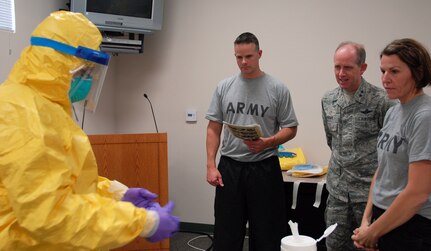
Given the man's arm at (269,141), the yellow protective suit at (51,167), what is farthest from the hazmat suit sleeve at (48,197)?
the man's arm at (269,141)

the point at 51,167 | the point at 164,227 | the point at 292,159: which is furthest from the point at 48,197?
the point at 292,159

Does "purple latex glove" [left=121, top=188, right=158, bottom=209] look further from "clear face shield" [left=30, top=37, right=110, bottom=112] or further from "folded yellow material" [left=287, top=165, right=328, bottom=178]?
"folded yellow material" [left=287, top=165, right=328, bottom=178]

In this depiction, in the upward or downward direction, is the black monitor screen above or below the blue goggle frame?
above

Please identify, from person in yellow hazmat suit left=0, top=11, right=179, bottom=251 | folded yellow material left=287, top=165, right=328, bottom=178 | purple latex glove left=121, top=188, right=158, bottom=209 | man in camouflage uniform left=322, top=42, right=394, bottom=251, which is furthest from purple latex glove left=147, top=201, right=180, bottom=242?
folded yellow material left=287, top=165, right=328, bottom=178

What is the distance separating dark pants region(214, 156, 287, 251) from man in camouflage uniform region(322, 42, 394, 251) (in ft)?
1.22

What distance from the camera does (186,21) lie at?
3398mm

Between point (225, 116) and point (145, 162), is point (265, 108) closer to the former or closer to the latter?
point (225, 116)

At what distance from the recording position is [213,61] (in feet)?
11.0

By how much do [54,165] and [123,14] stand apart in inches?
87.8

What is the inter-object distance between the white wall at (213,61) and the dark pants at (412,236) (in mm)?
1786

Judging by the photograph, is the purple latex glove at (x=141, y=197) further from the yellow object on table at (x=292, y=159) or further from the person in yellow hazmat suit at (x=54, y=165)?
the yellow object on table at (x=292, y=159)

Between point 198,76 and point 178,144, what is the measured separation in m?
0.66

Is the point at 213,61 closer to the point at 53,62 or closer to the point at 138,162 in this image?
the point at 138,162

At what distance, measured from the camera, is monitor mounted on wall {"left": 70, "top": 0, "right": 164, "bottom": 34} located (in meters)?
2.86
